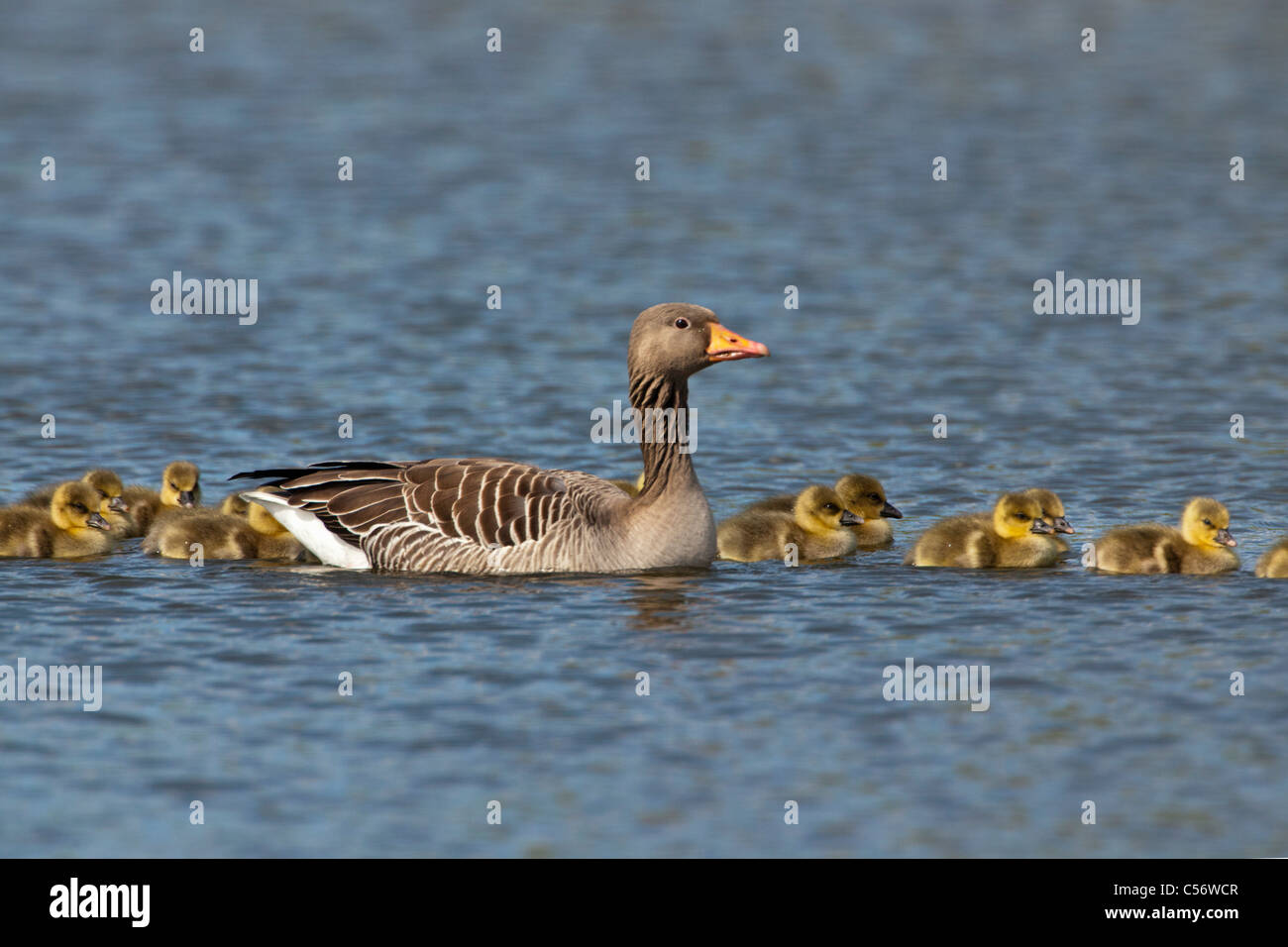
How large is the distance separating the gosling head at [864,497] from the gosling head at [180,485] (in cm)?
477

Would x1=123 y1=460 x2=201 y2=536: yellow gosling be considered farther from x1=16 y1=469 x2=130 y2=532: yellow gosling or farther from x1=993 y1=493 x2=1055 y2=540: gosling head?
x1=993 y1=493 x2=1055 y2=540: gosling head

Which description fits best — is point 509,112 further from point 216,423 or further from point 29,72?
point 216,423

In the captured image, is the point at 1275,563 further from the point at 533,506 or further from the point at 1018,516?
the point at 533,506

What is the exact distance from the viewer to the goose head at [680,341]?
540 inches

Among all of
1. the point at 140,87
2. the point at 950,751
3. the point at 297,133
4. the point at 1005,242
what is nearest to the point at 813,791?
the point at 950,751

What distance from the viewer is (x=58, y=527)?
46.1ft

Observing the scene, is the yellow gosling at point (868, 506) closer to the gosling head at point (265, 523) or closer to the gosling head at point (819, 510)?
the gosling head at point (819, 510)

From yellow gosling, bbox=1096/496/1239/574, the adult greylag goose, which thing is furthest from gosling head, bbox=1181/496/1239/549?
the adult greylag goose

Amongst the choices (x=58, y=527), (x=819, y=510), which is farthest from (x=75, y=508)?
(x=819, y=510)

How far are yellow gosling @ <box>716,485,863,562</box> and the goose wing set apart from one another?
99cm

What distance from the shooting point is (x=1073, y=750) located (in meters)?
9.87

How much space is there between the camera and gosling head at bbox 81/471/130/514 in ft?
47.1

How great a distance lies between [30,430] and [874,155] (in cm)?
1688

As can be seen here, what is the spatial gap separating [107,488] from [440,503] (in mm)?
2625
